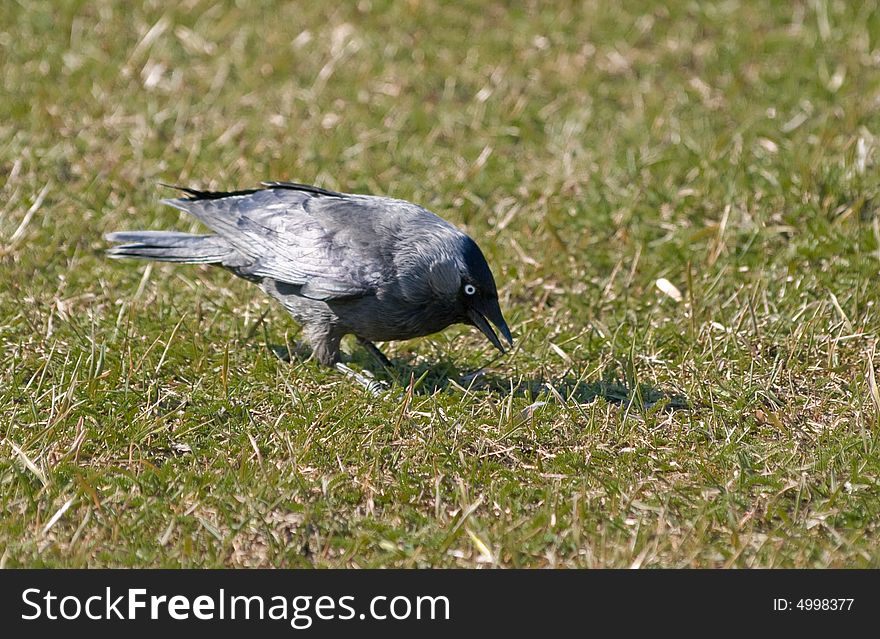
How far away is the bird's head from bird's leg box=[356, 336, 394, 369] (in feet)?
1.83

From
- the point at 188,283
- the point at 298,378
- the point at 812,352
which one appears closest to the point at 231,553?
the point at 298,378

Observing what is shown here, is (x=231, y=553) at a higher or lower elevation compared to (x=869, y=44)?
lower

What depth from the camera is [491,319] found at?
5336mm

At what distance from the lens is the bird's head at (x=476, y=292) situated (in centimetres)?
527

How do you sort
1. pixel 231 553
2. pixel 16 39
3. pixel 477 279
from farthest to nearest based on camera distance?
pixel 16 39
pixel 477 279
pixel 231 553

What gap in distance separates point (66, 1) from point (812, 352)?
20.7 ft

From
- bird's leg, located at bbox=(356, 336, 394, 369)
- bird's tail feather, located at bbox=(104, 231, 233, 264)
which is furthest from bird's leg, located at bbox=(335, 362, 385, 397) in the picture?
bird's tail feather, located at bbox=(104, 231, 233, 264)

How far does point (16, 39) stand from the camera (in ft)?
28.8

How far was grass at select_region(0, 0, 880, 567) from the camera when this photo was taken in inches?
179

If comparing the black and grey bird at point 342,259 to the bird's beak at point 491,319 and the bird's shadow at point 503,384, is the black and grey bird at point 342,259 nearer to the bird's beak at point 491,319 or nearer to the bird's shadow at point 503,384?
the bird's beak at point 491,319

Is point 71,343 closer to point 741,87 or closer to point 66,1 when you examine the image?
point 66,1

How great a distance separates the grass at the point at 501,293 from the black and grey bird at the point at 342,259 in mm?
280

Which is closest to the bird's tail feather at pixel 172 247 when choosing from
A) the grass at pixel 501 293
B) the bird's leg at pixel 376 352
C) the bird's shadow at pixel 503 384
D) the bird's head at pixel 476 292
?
the grass at pixel 501 293

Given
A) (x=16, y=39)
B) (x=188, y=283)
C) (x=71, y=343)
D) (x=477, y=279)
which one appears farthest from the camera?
(x=16, y=39)
